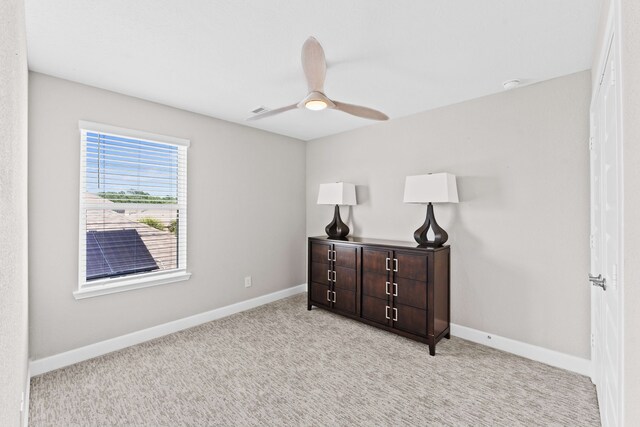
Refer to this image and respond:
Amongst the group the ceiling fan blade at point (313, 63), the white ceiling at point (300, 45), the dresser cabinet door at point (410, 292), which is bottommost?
the dresser cabinet door at point (410, 292)

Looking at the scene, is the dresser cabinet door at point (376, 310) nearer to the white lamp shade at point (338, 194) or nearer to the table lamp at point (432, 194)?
the table lamp at point (432, 194)

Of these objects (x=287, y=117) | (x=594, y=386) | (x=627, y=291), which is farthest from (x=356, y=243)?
(x=627, y=291)

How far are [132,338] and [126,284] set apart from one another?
540 millimetres

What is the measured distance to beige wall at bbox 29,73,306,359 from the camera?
2439 mm

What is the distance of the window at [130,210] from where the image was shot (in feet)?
8.89

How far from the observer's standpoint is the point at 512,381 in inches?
91.0

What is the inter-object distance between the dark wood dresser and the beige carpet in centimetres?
24

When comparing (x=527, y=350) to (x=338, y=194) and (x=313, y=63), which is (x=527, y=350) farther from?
(x=313, y=63)

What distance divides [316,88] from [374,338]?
2489 millimetres

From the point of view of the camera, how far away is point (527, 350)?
2668mm

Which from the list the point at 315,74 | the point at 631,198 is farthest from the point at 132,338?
the point at 631,198

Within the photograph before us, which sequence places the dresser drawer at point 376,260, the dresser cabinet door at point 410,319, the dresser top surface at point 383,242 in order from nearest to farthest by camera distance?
1. the dresser cabinet door at point 410,319
2. the dresser top surface at point 383,242
3. the dresser drawer at point 376,260

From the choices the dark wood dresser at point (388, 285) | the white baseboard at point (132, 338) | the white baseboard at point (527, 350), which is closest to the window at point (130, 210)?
the white baseboard at point (132, 338)

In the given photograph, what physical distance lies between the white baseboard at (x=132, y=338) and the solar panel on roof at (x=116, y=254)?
0.62m
